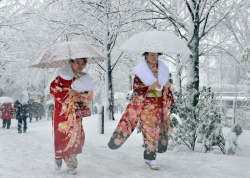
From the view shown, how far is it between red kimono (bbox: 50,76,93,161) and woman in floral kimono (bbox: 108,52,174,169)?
2.51ft

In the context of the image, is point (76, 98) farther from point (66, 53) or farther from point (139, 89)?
point (139, 89)

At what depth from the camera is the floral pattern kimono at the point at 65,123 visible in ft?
11.8

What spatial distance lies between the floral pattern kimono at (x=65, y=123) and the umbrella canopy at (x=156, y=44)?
101 cm

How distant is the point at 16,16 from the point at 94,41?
325cm

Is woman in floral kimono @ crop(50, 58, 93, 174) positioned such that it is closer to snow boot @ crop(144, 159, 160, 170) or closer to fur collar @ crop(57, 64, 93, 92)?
fur collar @ crop(57, 64, 93, 92)

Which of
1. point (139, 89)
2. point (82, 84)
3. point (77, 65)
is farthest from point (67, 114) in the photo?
point (139, 89)

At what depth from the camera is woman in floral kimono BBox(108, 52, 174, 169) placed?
12.8 feet

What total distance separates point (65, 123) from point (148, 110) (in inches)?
48.4

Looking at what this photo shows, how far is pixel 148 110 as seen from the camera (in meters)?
4.00

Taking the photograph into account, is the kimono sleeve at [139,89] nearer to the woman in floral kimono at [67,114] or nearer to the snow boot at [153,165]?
the woman in floral kimono at [67,114]

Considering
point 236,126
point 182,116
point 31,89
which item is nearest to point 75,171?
point 182,116

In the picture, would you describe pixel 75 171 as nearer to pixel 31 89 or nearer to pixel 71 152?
pixel 71 152

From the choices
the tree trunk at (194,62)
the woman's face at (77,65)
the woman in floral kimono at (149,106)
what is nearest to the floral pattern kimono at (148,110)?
the woman in floral kimono at (149,106)

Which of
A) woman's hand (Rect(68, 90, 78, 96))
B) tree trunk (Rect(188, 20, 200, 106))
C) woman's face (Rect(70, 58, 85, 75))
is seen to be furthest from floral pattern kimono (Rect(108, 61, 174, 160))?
tree trunk (Rect(188, 20, 200, 106))
